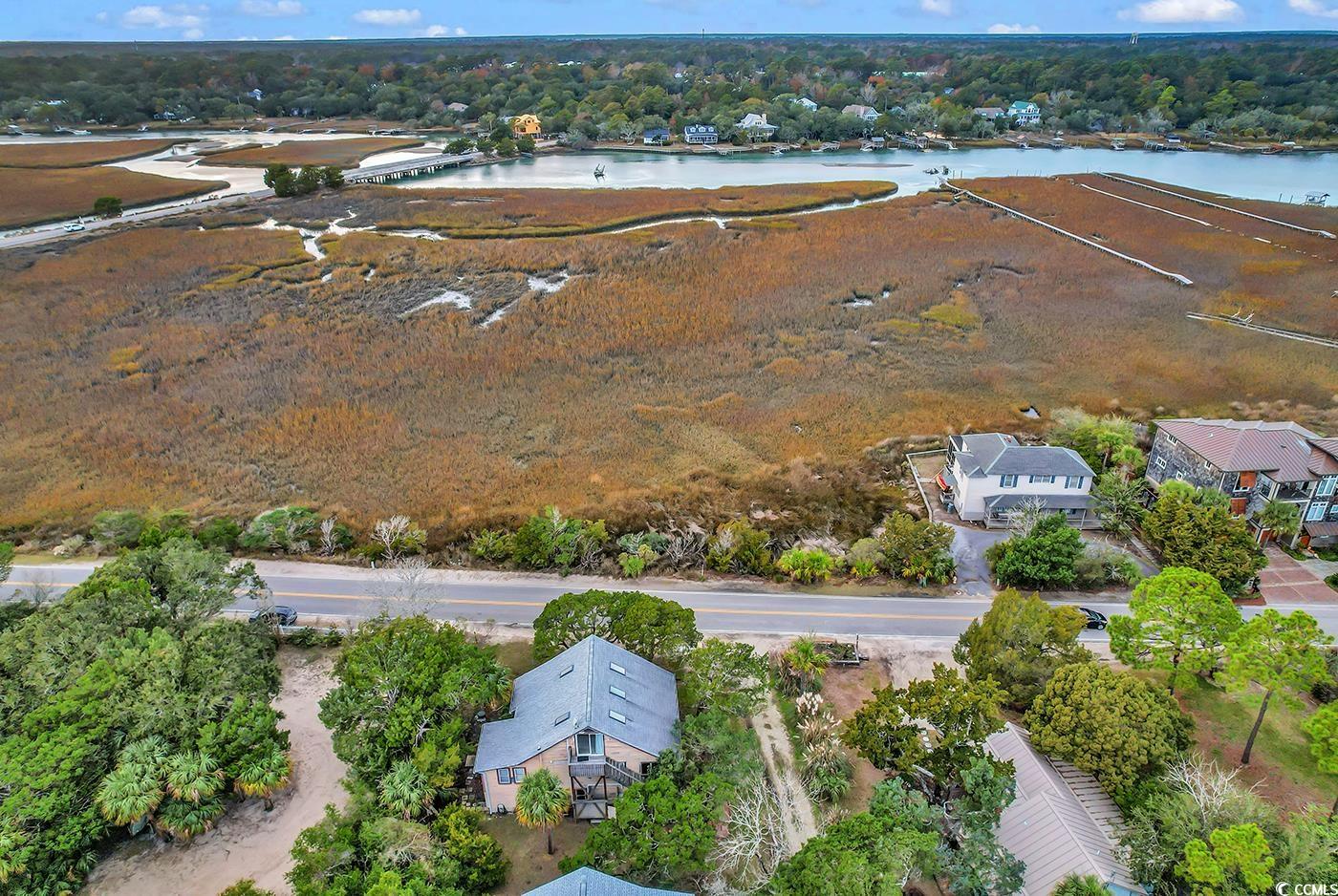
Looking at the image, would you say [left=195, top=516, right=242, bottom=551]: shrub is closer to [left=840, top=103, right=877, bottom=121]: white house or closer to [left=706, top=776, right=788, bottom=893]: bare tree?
[left=706, top=776, right=788, bottom=893]: bare tree

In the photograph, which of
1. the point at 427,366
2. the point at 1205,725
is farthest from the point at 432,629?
the point at 427,366

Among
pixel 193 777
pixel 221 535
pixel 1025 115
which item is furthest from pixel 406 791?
pixel 1025 115

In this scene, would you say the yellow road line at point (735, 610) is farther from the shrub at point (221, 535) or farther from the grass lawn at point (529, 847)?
the grass lawn at point (529, 847)

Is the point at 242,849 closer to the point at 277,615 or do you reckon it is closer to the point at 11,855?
the point at 11,855

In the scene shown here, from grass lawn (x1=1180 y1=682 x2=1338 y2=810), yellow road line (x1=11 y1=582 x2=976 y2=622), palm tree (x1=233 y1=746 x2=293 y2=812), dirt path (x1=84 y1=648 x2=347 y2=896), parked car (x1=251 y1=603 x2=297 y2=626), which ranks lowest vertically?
dirt path (x1=84 y1=648 x2=347 y2=896)

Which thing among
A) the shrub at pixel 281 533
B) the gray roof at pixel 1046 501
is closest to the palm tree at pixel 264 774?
the shrub at pixel 281 533

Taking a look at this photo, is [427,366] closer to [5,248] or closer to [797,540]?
[797,540]

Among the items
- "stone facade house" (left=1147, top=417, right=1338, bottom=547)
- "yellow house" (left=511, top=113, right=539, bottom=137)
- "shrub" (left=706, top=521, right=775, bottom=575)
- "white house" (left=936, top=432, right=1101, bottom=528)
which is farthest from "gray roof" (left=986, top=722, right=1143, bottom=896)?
"yellow house" (left=511, top=113, right=539, bottom=137)
